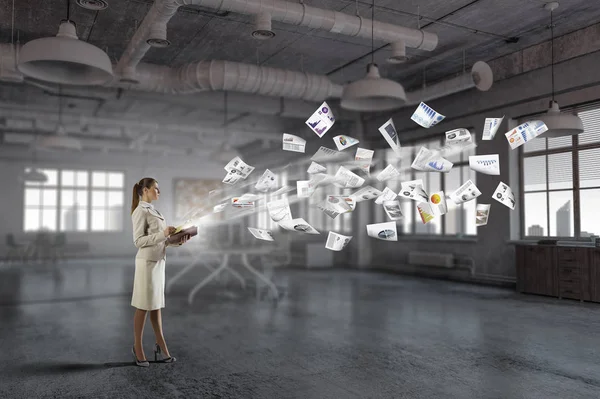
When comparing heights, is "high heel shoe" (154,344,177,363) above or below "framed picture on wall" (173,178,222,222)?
below

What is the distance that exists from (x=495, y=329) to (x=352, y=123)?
7.51m

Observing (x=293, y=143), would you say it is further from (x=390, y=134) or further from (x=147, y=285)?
(x=147, y=285)

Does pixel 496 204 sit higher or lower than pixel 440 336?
higher

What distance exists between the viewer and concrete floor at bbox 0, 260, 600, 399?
3.34 m

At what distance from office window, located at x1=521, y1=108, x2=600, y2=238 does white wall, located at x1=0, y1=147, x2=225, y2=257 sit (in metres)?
12.5

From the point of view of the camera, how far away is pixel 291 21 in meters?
5.68

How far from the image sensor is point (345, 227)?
42.2 feet

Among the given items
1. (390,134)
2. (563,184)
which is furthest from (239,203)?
(563,184)

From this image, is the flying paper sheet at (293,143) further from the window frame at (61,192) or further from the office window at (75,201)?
the office window at (75,201)

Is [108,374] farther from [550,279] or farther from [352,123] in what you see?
[352,123]

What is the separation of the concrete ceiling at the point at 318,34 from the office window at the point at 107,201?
7448 millimetres

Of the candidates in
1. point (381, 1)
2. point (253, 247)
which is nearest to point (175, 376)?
point (253, 247)

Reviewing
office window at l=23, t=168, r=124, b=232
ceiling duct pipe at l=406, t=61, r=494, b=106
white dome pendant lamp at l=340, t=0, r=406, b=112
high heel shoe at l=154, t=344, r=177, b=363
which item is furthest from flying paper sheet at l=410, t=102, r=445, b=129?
office window at l=23, t=168, r=124, b=232

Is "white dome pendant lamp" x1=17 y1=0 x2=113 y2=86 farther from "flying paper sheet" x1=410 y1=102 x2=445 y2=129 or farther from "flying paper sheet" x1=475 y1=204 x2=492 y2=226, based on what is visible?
"flying paper sheet" x1=475 y1=204 x2=492 y2=226
